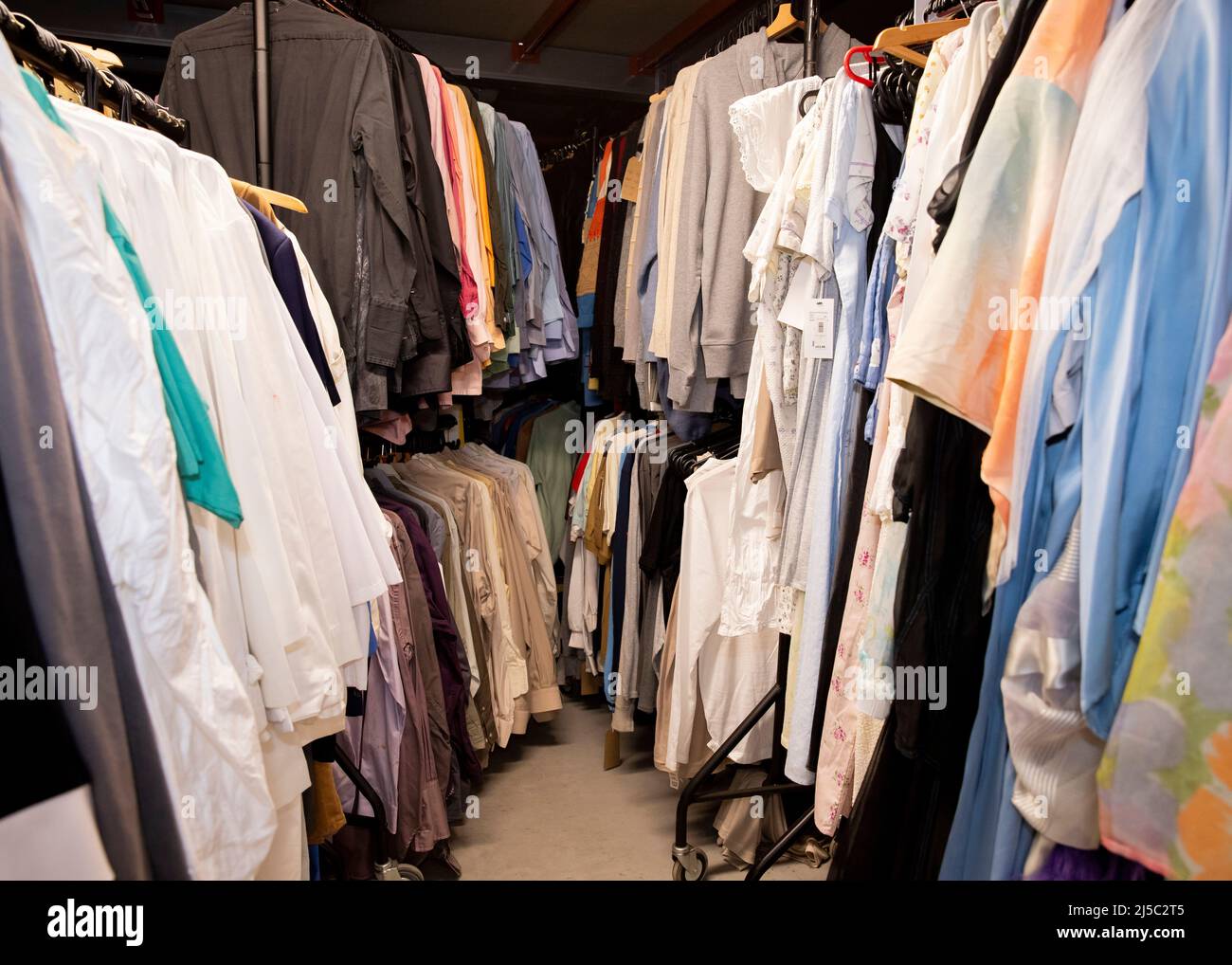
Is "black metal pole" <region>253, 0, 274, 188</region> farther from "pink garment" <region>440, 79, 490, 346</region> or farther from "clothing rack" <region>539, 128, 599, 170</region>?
"clothing rack" <region>539, 128, 599, 170</region>

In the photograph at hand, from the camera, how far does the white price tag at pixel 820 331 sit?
5.05ft

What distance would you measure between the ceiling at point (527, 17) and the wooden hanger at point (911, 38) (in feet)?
5.66

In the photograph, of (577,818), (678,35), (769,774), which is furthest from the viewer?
(678,35)

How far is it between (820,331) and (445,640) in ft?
4.16

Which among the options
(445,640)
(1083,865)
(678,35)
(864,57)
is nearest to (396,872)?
(445,640)

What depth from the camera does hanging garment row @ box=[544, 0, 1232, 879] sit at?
0.76 meters

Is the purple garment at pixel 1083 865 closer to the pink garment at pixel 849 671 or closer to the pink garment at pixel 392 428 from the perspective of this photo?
the pink garment at pixel 849 671

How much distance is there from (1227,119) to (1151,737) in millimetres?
544

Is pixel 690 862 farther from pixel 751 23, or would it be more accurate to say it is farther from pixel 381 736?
pixel 751 23

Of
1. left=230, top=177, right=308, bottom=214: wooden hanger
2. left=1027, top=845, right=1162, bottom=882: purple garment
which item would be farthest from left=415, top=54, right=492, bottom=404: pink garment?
left=1027, top=845, right=1162, bottom=882: purple garment

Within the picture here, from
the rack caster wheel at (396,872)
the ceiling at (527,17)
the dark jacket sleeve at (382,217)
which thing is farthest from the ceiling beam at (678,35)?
the rack caster wheel at (396,872)

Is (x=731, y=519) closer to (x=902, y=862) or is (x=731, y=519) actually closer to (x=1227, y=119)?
(x=902, y=862)

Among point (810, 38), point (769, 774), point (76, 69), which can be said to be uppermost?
point (810, 38)

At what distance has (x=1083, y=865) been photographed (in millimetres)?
841
